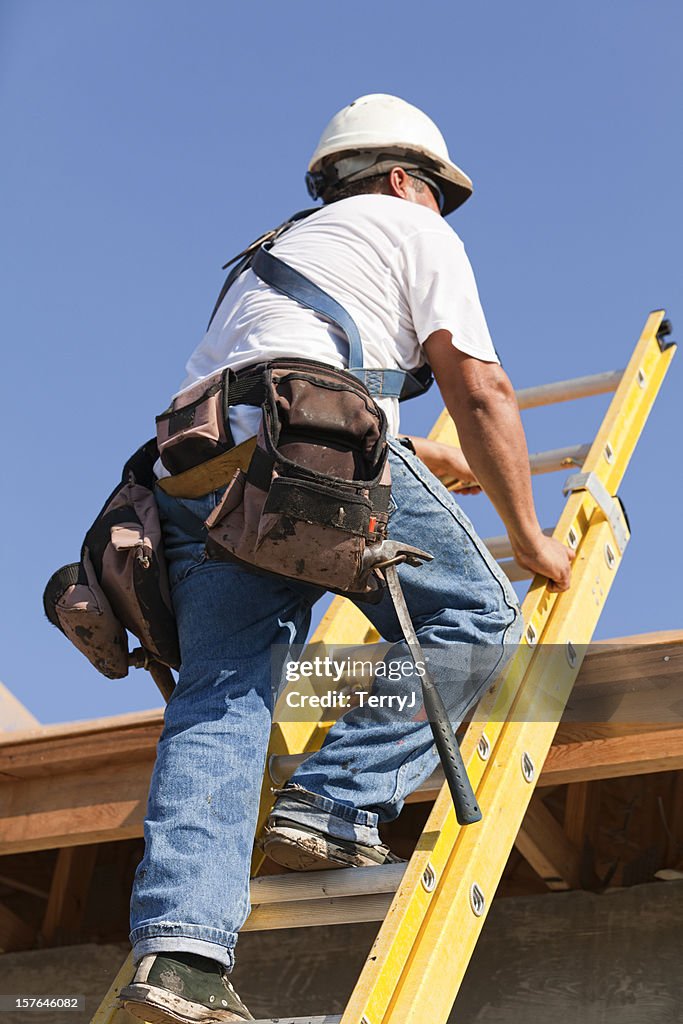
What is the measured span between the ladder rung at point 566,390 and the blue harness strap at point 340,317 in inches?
50.6

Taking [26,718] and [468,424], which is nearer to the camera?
[468,424]

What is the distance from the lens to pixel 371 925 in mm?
4078

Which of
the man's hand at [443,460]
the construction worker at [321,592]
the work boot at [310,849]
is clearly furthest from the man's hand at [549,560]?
the work boot at [310,849]

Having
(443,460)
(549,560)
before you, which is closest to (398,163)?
(443,460)

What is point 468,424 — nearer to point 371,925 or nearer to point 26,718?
point 371,925

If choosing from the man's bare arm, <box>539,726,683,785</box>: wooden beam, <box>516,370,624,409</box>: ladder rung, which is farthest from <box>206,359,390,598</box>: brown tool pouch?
<box>516,370,624,409</box>: ladder rung

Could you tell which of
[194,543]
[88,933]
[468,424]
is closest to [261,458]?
[194,543]

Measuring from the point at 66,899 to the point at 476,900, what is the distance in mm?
2680

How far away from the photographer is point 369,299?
2539 mm

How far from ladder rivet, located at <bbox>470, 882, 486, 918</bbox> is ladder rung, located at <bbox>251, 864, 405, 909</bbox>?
0.46 feet

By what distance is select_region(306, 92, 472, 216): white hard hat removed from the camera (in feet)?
9.25

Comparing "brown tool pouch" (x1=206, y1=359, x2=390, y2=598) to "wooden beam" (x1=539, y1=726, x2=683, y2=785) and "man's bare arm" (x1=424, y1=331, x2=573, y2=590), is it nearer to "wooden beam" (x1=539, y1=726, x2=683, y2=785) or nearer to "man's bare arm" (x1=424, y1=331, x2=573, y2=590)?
"man's bare arm" (x1=424, y1=331, x2=573, y2=590)

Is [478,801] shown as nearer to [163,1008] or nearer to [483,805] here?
[483,805]

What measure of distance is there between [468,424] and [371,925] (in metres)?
2.19
